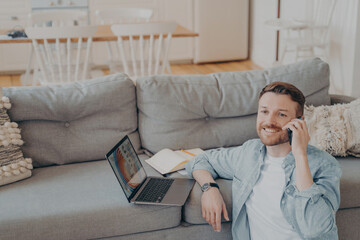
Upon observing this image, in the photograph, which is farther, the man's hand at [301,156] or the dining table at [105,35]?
the dining table at [105,35]

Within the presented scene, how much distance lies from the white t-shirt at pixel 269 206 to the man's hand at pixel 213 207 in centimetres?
11

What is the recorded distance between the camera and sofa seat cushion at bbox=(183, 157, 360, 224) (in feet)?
6.14

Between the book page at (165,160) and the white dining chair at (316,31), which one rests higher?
the white dining chair at (316,31)

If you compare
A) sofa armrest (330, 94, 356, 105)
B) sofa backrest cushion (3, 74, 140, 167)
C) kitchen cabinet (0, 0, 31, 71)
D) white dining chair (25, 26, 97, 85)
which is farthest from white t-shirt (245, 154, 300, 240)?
kitchen cabinet (0, 0, 31, 71)

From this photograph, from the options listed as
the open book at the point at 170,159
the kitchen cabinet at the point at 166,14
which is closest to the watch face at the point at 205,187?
the open book at the point at 170,159

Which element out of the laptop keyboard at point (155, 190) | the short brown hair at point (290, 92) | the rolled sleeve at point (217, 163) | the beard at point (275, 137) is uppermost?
the short brown hair at point (290, 92)

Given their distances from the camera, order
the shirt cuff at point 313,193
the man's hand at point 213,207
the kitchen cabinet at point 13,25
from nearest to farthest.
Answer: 1. the shirt cuff at point 313,193
2. the man's hand at point 213,207
3. the kitchen cabinet at point 13,25

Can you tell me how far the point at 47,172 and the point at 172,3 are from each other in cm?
407

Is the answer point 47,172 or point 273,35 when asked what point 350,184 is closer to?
point 47,172

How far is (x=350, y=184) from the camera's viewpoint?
6.44ft

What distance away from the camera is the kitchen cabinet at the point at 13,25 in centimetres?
534

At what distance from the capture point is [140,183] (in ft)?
6.45

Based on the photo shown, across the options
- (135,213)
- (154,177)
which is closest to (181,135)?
(154,177)

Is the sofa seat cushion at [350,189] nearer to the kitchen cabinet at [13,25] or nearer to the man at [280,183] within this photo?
the man at [280,183]
